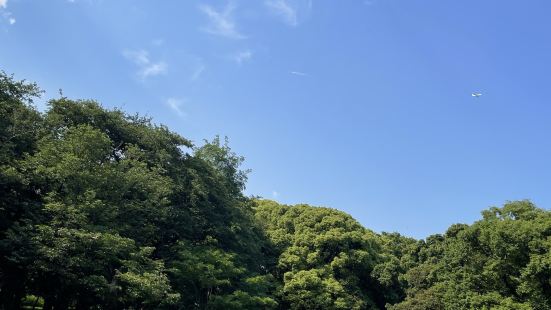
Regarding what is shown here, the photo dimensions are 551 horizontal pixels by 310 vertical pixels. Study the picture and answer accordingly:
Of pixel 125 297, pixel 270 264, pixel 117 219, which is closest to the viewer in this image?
pixel 125 297

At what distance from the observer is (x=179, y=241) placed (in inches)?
1035

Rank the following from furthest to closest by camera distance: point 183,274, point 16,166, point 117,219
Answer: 1. point 183,274
2. point 117,219
3. point 16,166

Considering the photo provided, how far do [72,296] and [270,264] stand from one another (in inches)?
715

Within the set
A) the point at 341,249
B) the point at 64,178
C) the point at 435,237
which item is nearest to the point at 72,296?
the point at 64,178

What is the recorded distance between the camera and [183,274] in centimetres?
2439

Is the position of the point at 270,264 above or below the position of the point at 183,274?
above

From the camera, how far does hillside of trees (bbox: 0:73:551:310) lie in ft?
61.3

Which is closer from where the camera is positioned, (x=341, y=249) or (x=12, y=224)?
(x=12, y=224)

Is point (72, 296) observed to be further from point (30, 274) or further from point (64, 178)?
point (64, 178)

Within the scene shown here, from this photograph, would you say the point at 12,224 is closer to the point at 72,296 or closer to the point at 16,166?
the point at 16,166

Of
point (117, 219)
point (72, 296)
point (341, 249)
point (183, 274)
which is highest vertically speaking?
point (341, 249)

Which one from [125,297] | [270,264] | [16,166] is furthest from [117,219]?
[270,264]

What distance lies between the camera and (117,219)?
22.3 metres

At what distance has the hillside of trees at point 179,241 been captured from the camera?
18672 millimetres
